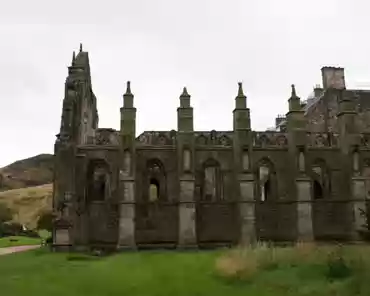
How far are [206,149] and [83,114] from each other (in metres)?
8.62

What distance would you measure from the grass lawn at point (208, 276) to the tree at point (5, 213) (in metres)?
30.9

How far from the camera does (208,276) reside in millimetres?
19734

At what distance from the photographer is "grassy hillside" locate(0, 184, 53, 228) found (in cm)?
5291

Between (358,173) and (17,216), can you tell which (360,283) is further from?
(17,216)

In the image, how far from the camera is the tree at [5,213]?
2096 inches

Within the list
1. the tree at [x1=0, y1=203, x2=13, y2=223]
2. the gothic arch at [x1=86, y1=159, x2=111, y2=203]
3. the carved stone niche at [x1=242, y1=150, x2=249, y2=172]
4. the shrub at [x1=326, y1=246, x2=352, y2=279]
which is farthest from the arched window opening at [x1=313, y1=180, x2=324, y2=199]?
the tree at [x1=0, y1=203, x2=13, y2=223]

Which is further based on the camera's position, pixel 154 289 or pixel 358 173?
pixel 358 173

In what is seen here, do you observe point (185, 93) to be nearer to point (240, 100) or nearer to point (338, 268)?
point (240, 100)

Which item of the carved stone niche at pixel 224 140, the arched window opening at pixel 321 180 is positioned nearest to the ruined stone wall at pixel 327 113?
the arched window opening at pixel 321 180

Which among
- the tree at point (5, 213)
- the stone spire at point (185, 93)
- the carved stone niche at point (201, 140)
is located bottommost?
the tree at point (5, 213)

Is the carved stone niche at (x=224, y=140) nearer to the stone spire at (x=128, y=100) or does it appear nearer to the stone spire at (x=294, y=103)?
the stone spire at (x=294, y=103)

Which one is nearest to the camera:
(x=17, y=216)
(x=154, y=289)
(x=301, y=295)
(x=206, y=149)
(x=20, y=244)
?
(x=301, y=295)

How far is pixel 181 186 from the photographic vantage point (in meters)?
31.9

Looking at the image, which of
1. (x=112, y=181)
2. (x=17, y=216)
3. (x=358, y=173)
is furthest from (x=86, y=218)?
(x=17, y=216)
